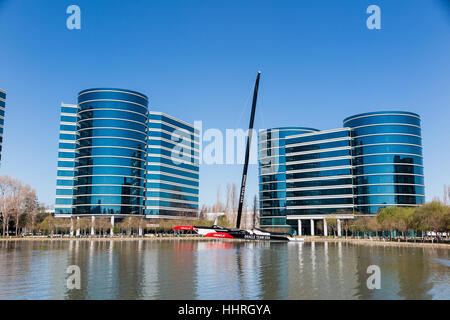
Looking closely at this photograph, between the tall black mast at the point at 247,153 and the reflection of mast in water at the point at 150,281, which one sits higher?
the tall black mast at the point at 247,153

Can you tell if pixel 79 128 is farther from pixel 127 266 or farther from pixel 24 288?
pixel 24 288

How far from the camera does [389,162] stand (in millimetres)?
138375

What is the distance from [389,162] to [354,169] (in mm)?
13509

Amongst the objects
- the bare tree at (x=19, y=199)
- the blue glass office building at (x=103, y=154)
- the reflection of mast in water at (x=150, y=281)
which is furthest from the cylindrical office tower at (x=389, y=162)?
the bare tree at (x=19, y=199)

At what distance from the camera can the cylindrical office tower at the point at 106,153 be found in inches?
6009

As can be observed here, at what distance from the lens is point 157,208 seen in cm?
17450

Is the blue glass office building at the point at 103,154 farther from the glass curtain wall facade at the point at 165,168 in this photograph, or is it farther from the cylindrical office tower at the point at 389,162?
the cylindrical office tower at the point at 389,162

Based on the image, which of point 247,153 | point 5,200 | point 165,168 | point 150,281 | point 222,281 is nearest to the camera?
point 150,281

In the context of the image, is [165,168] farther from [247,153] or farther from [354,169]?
[247,153]

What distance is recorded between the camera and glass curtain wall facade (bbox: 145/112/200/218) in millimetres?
175625

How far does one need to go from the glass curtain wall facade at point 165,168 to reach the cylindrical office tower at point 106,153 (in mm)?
14862

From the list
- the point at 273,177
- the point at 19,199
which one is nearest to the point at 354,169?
the point at 273,177

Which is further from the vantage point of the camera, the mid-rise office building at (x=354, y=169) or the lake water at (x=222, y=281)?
the mid-rise office building at (x=354, y=169)

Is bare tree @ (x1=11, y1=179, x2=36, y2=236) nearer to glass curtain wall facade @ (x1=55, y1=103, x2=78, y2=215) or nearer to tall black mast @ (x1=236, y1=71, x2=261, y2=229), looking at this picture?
glass curtain wall facade @ (x1=55, y1=103, x2=78, y2=215)
